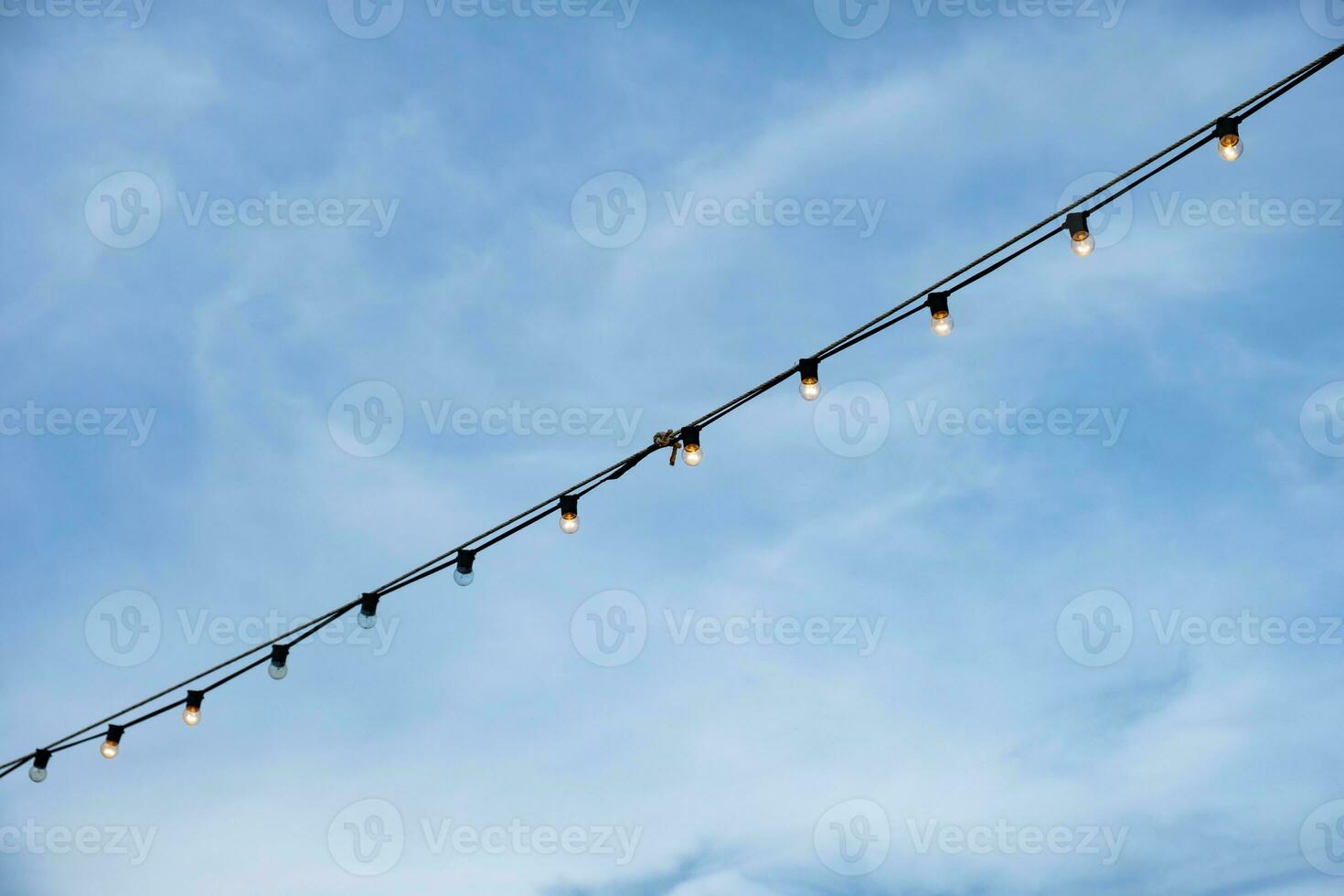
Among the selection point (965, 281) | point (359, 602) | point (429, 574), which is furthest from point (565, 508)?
point (965, 281)

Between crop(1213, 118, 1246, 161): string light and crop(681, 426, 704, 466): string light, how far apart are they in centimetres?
248

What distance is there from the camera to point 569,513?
549 centimetres

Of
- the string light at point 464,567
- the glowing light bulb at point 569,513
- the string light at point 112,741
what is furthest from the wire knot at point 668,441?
the string light at point 112,741

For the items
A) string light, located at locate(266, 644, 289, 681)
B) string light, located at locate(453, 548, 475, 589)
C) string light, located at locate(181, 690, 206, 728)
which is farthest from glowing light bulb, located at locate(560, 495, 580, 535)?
string light, located at locate(181, 690, 206, 728)

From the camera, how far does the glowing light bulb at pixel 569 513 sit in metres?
5.40

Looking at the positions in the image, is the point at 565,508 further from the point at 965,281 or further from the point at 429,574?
the point at 965,281

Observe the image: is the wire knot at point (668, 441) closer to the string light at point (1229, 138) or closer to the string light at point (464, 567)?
the string light at point (464, 567)

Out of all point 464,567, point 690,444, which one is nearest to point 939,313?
point 690,444

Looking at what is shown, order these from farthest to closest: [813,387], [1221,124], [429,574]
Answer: [429,574]
[813,387]
[1221,124]

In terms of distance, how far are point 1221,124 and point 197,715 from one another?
6.14 meters

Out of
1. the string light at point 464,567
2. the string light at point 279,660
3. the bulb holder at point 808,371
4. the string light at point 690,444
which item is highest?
the bulb holder at point 808,371

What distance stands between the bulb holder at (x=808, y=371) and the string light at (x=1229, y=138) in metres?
1.83

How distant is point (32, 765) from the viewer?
6.58 meters

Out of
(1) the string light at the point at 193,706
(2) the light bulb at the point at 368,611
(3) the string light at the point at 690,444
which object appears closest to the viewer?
(3) the string light at the point at 690,444
